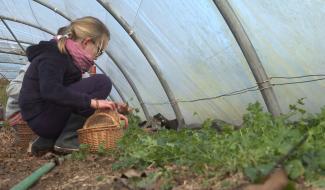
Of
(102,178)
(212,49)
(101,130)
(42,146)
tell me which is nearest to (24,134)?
(42,146)

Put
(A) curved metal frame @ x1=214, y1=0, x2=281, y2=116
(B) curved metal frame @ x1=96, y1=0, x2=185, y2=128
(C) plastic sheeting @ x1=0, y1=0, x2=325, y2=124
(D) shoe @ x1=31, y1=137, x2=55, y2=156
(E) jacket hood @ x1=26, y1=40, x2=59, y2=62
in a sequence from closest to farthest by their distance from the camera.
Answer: (E) jacket hood @ x1=26, y1=40, x2=59, y2=62 → (C) plastic sheeting @ x1=0, y1=0, x2=325, y2=124 → (D) shoe @ x1=31, y1=137, x2=55, y2=156 → (A) curved metal frame @ x1=214, y1=0, x2=281, y2=116 → (B) curved metal frame @ x1=96, y1=0, x2=185, y2=128

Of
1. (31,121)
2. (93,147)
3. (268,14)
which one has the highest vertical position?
(268,14)

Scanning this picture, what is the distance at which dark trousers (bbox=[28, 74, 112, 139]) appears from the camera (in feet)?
12.6

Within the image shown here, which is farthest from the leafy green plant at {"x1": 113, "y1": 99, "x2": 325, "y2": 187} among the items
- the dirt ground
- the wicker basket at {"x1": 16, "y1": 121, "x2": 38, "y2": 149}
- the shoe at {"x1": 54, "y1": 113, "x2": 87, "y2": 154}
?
the wicker basket at {"x1": 16, "y1": 121, "x2": 38, "y2": 149}

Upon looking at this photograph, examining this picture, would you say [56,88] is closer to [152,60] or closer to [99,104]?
[99,104]

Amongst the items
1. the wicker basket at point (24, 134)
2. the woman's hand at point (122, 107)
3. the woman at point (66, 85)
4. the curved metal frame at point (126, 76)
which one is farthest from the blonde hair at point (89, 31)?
the curved metal frame at point (126, 76)

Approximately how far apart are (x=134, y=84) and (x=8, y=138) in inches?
102

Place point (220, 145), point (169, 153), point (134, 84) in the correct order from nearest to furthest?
point (220, 145)
point (169, 153)
point (134, 84)

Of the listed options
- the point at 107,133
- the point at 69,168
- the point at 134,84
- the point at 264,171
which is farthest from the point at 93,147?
the point at 134,84

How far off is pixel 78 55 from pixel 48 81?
0.34 m

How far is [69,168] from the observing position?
316cm

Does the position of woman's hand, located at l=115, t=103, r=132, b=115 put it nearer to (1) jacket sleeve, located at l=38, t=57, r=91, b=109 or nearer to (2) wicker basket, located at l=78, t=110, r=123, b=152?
(2) wicker basket, located at l=78, t=110, r=123, b=152

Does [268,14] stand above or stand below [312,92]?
above

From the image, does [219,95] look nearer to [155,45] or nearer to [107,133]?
[155,45]
